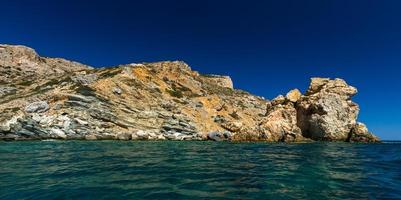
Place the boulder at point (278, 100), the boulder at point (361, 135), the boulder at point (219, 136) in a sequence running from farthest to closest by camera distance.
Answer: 1. the boulder at point (278, 100)
2. the boulder at point (219, 136)
3. the boulder at point (361, 135)

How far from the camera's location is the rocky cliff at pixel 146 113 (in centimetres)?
6650

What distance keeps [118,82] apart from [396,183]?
83383 mm

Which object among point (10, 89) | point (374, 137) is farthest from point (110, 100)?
point (374, 137)

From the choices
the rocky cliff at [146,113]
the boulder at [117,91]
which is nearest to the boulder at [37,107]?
the rocky cliff at [146,113]

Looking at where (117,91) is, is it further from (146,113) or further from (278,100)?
(278,100)

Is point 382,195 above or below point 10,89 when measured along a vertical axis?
below

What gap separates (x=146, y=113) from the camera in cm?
8238

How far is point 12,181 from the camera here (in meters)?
→ 13.8

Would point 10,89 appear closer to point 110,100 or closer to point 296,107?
point 110,100

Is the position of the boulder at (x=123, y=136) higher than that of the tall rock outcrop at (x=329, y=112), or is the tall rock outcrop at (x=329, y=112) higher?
the tall rock outcrop at (x=329, y=112)

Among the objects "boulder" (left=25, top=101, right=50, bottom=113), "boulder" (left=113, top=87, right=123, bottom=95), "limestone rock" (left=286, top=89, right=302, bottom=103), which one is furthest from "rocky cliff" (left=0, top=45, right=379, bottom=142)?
"boulder" (left=113, top=87, right=123, bottom=95)

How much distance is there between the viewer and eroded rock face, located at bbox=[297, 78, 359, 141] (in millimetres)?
73062

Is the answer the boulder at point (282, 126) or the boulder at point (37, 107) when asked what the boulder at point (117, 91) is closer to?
the boulder at point (37, 107)

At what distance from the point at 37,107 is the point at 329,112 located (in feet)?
214
